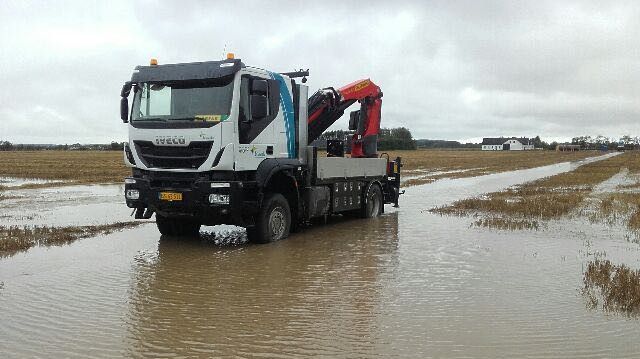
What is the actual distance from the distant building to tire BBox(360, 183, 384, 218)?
176m

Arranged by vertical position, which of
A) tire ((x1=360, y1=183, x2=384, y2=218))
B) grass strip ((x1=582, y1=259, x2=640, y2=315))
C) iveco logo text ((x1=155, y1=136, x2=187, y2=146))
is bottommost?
grass strip ((x1=582, y1=259, x2=640, y2=315))

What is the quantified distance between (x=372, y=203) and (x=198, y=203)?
6.81 metres

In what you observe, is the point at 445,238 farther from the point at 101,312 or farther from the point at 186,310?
the point at 101,312

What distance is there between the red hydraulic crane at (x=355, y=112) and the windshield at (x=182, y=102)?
12.4 feet

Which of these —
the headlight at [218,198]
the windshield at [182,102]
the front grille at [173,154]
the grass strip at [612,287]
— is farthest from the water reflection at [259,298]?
the grass strip at [612,287]

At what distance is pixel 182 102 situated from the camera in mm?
10211

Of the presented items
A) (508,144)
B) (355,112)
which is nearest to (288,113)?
(355,112)

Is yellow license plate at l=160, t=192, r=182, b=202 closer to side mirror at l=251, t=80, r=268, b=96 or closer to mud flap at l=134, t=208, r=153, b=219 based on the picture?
mud flap at l=134, t=208, r=153, b=219

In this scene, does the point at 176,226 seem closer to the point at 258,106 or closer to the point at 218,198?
the point at 218,198

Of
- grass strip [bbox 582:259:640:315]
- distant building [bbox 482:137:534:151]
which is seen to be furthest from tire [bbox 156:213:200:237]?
distant building [bbox 482:137:534:151]

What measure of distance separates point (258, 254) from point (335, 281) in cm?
237

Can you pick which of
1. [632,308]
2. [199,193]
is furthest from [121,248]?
[632,308]

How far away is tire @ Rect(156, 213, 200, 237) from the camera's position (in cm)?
1190

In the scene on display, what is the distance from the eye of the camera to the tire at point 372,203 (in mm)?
15438
